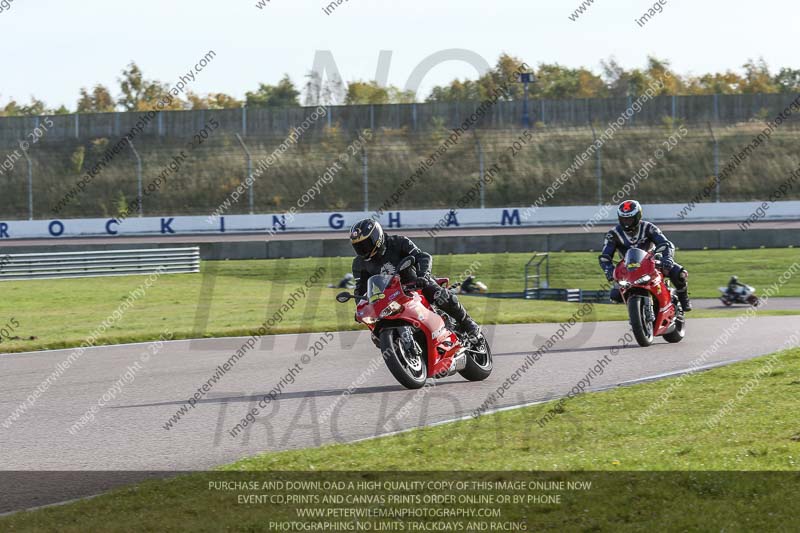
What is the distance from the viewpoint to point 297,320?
1994cm

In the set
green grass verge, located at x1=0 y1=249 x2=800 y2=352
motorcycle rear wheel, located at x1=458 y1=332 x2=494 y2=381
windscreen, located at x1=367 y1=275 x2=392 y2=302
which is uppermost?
windscreen, located at x1=367 y1=275 x2=392 y2=302

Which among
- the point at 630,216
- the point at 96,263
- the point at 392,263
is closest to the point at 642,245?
the point at 630,216

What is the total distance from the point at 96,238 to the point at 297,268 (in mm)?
14595

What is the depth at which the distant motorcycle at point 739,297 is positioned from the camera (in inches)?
972

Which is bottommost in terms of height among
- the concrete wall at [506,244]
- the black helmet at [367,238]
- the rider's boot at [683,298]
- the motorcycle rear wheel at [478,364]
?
the concrete wall at [506,244]

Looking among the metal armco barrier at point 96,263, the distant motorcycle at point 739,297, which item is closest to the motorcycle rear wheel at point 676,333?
the distant motorcycle at point 739,297

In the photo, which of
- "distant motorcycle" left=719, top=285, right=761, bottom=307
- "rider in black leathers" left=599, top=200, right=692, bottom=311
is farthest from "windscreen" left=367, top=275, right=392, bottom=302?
"distant motorcycle" left=719, top=285, right=761, bottom=307

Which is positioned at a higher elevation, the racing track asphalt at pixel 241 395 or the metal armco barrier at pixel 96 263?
the racing track asphalt at pixel 241 395

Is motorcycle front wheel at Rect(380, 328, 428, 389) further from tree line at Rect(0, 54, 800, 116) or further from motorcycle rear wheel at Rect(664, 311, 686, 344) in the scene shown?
tree line at Rect(0, 54, 800, 116)

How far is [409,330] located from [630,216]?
191 inches

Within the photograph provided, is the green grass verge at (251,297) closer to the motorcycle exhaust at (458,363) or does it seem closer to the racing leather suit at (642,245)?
the racing leather suit at (642,245)

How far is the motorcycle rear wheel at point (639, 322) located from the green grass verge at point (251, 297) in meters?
5.07

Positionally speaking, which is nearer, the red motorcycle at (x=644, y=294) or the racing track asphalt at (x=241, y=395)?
the racing track asphalt at (x=241, y=395)

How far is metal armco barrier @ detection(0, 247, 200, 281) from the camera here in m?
30.9
